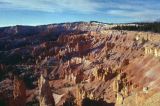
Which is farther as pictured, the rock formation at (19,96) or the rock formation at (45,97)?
the rock formation at (19,96)

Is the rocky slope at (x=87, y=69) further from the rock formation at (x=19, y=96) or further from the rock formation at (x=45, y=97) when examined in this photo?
the rock formation at (x=19, y=96)

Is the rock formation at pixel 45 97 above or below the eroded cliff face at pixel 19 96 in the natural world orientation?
above

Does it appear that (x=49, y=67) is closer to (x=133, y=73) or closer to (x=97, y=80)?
(x=97, y=80)

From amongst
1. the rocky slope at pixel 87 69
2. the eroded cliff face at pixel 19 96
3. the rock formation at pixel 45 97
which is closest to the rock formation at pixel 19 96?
the eroded cliff face at pixel 19 96

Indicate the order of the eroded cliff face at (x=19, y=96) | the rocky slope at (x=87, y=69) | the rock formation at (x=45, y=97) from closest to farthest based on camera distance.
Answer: the rock formation at (x=45, y=97), the eroded cliff face at (x=19, y=96), the rocky slope at (x=87, y=69)

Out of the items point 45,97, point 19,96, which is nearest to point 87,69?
point 19,96

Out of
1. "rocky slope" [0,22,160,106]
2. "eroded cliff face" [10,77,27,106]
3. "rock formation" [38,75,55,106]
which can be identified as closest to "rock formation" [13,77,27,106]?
"eroded cliff face" [10,77,27,106]

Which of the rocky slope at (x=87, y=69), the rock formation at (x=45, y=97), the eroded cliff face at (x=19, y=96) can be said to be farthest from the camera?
the rocky slope at (x=87, y=69)

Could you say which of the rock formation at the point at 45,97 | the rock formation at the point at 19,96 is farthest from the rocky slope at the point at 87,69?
the rock formation at the point at 19,96
